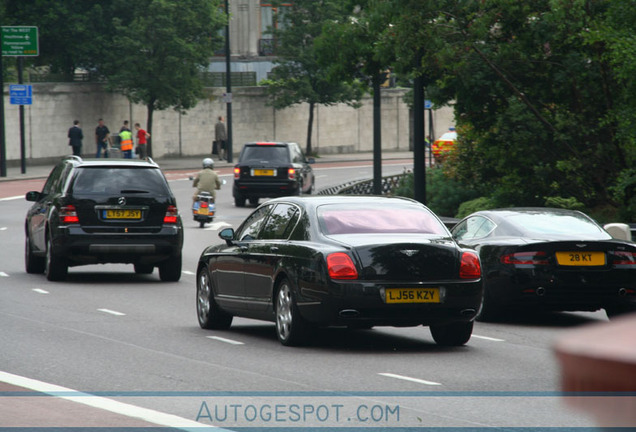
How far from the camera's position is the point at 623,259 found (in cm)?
1330

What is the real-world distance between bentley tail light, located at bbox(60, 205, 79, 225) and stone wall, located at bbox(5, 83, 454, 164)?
36516 mm

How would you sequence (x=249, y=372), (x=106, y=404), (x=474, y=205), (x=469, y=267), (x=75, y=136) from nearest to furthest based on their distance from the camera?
(x=106, y=404)
(x=249, y=372)
(x=469, y=267)
(x=474, y=205)
(x=75, y=136)

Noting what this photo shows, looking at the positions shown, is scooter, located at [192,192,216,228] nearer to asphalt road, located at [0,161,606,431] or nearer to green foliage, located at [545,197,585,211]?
green foliage, located at [545,197,585,211]

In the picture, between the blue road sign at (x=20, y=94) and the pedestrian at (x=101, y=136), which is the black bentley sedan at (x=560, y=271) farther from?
the pedestrian at (x=101, y=136)

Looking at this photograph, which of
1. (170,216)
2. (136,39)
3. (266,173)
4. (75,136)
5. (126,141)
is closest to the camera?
(170,216)

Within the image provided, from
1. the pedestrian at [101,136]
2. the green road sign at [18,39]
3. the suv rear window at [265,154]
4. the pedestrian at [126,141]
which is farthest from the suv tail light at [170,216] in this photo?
the pedestrian at [101,136]

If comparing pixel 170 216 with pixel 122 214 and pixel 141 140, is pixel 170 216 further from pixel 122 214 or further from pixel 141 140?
pixel 141 140

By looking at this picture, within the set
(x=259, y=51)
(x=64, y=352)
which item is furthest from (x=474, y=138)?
(x=259, y=51)

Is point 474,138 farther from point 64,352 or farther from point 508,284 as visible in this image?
point 64,352

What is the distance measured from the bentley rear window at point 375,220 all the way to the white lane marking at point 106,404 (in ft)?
10.6

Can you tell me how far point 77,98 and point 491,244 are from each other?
46.8 meters

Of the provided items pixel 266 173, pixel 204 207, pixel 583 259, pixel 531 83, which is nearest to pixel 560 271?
pixel 583 259

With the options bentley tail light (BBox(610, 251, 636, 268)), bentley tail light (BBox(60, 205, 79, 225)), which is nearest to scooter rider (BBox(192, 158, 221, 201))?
bentley tail light (BBox(60, 205, 79, 225))

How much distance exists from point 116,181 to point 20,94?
29.9 metres
